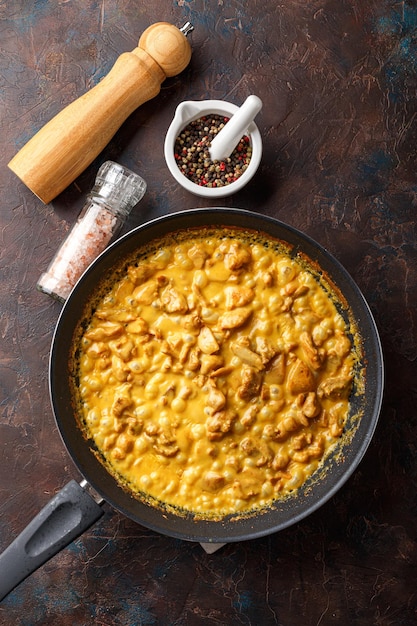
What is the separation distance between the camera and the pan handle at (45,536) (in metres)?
2.35

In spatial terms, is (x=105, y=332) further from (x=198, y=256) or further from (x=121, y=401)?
(x=198, y=256)

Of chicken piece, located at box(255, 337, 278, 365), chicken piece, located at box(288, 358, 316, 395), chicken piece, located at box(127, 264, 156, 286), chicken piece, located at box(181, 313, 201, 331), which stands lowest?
chicken piece, located at box(288, 358, 316, 395)

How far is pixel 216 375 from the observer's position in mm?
2553

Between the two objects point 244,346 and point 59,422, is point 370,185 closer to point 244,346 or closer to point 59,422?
point 244,346

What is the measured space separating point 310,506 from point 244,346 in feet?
2.46

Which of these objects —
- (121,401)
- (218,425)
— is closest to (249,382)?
(218,425)

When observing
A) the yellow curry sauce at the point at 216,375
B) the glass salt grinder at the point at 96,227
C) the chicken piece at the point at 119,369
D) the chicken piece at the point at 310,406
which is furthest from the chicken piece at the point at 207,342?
the glass salt grinder at the point at 96,227

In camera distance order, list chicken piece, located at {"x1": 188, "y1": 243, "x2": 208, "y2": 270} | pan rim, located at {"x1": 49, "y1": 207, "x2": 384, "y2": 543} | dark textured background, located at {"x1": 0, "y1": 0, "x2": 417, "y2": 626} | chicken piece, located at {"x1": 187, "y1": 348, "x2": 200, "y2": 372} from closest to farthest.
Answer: pan rim, located at {"x1": 49, "y1": 207, "x2": 384, "y2": 543} → chicken piece, located at {"x1": 187, "y1": 348, "x2": 200, "y2": 372} → chicken piece, located at {"x1": 188, "y1": 243, "x2": 208, "y2": 270} → dark textured background, located at {"x1": 0, "y1": 0, "x2": 417, "y2": 626}

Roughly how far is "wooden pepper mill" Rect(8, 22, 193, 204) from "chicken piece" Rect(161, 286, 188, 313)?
0.71 metres

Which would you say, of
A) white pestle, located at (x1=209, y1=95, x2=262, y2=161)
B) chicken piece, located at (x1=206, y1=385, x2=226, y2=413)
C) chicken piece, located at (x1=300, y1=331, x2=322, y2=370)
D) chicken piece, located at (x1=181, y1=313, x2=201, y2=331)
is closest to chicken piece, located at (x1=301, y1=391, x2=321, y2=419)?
chicken piece, located at (x1=300, y1=331, x2=322, y2=370)

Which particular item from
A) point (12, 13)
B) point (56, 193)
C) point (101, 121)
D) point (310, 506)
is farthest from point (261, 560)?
point (12, 13)

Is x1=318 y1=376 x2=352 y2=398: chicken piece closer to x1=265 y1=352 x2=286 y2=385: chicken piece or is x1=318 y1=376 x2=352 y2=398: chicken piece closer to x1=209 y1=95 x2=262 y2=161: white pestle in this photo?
x1=265 y1=352 x2=286 y2=385: chicken piece

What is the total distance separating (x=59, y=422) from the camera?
2.48 metres

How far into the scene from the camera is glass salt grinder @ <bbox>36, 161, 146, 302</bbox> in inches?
105
